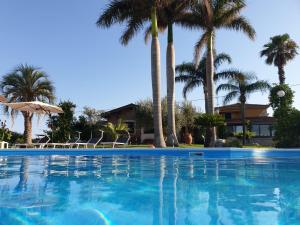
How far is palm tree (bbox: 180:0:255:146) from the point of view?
20.4 metres

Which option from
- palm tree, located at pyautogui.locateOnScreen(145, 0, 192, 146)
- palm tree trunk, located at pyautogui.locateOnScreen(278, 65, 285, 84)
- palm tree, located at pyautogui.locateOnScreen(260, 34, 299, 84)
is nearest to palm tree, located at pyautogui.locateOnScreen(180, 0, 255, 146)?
palm tree, located at pyautogui.locateOnScreen(145, 0, 192, 146)

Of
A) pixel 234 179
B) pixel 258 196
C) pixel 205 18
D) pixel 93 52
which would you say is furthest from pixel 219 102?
pixel 258 196

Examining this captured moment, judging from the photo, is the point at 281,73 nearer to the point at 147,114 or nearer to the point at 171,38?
the point at 147,114

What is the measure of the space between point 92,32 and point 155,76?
6697 millimetres

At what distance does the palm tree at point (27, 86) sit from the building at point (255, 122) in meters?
16.4

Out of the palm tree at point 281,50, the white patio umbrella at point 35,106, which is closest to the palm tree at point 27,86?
the white patio umbrella at point 35,106

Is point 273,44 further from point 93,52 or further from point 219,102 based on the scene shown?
point 93,52

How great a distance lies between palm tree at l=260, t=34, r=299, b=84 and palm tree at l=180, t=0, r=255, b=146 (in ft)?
26.8

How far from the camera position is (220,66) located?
27.9 metres

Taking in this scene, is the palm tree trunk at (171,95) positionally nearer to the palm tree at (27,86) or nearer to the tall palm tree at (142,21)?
the tall palm tree at (142,21)

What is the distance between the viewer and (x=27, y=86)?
81.8 feet

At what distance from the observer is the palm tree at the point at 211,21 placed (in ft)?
66.8

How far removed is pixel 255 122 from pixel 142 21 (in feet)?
66.5

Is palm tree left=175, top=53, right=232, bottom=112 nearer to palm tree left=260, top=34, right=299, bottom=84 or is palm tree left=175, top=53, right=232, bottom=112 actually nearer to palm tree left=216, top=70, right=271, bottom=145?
palm tree left=216, top=70, right=271, bottom=145
